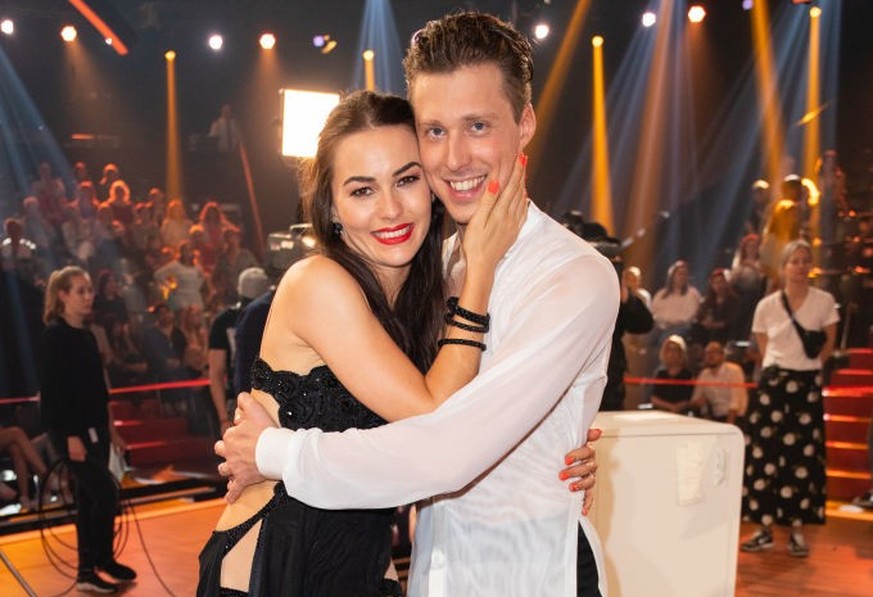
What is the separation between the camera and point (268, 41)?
14.0m

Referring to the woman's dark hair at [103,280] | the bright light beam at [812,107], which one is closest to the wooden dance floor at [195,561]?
the woman's dark hair at [103,280]

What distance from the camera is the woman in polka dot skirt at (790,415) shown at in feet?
21.8

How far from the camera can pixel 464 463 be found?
1832mm

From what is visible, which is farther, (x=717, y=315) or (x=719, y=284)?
(x=719, y=284)

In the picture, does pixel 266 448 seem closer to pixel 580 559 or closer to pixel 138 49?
pixel 580 559

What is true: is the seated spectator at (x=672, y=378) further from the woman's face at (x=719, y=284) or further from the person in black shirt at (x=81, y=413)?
the person in black shirt at (x=81, y=413)

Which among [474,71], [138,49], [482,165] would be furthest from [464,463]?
[138,49]

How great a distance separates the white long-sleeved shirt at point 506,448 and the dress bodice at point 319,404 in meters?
0.15

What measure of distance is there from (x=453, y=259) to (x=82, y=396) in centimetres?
411

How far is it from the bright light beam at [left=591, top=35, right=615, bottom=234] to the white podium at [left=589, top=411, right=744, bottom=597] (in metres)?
10.7

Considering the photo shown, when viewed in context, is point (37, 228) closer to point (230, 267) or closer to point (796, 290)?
point (230, 267)

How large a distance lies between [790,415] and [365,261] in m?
5.08

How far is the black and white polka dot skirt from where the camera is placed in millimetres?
6707

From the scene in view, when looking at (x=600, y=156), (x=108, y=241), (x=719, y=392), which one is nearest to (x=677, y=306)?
(x=719, y=392)
